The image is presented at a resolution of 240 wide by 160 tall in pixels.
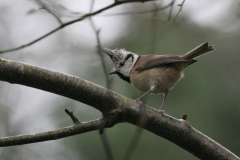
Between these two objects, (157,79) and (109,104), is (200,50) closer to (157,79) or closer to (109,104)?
(157,79)

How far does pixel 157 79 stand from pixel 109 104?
5.37 feet

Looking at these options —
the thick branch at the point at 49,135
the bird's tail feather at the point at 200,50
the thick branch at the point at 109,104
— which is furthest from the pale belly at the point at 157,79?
the thick branch at the point at 49,135

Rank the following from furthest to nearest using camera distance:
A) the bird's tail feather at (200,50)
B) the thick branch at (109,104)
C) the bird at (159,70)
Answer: the bird at (159,70) < the bird's tail feather at (200,50) < the thick branch at (109,104)

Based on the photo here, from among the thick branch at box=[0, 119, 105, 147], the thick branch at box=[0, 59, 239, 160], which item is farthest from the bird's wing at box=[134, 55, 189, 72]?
the thick branch at box=[0, 119, 105, 147]

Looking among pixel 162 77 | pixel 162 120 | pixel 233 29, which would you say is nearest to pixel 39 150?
pixel 162 77

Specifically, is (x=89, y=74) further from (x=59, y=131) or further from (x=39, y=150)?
(x=59, y=131)

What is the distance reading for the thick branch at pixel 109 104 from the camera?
2.08 m

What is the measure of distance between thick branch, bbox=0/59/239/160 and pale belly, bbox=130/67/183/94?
1231mm

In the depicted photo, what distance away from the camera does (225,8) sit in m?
7.20

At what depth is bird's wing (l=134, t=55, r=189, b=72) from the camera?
3857 mm

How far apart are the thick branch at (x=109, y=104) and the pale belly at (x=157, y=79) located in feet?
4.04

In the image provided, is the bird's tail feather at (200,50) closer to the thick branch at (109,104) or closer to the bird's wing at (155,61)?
the bird's wing at (155,61)

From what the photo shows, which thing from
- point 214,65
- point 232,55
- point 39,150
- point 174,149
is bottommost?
point 39,150

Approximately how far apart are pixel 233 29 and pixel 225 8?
0.69m
